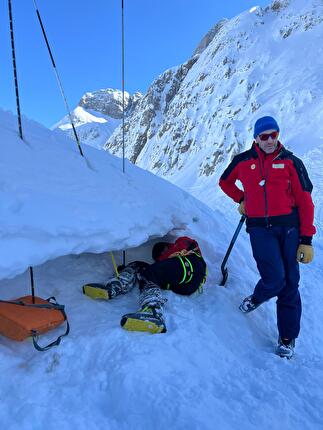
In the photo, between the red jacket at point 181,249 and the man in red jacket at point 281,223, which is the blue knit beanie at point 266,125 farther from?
the red jacket at point 181,249

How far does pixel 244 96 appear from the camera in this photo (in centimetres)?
2741

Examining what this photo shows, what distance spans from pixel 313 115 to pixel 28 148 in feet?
63.5

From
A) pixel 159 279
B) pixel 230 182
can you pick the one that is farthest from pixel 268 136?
pixel 159 279

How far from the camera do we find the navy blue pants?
3137 mm

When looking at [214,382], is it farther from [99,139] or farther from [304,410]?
[99,139]

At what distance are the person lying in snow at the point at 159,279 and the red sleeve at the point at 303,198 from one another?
107 centimetres

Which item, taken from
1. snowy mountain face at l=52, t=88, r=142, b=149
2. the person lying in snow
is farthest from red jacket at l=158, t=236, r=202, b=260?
snowy mountain face at l=52, t=88, r=142, b=149

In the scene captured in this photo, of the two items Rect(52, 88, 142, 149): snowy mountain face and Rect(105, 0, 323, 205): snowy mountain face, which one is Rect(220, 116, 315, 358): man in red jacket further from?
Rect(52, 88, 142, 149): snowy mountain face

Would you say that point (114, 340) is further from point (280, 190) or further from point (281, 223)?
point (280, 190)

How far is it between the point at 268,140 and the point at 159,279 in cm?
160

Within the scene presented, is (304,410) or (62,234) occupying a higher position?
(62,234)

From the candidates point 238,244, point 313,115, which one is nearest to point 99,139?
point 313,115

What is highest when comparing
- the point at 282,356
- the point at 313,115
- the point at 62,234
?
the point at 313,115

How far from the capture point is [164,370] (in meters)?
2.33
